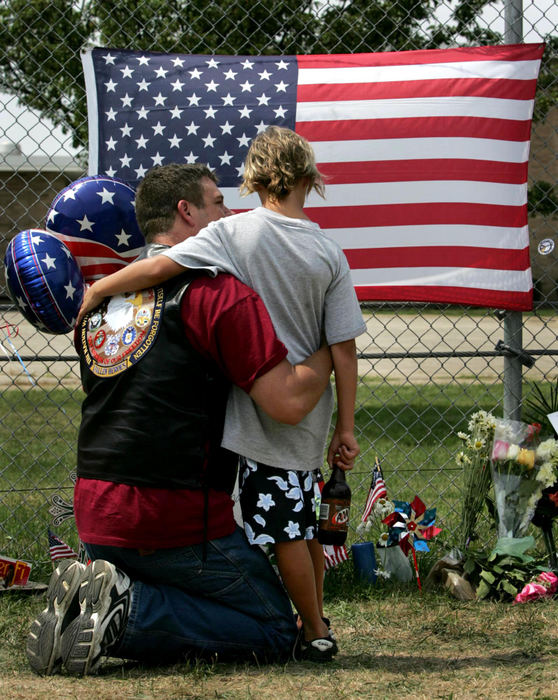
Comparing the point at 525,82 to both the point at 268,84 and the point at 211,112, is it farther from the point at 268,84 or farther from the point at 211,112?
the point at 211,112

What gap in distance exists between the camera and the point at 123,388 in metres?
2.74

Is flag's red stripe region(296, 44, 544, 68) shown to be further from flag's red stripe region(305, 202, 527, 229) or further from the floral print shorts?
the floral print shorts

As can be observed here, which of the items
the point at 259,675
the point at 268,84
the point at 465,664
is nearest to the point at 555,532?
the point at 465,664

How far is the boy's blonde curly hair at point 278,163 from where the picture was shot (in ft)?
9.22

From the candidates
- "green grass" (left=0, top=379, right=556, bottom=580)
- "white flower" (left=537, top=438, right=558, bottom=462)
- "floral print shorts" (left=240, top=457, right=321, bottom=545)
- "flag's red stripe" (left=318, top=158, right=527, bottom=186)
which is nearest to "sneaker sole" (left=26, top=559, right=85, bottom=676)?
"floral print shorts" (left=240, top=457, right=321, bottom=545)

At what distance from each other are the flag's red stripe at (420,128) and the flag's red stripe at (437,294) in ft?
A: 2.23

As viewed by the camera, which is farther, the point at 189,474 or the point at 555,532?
the point at 555,532

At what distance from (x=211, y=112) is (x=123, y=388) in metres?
1.62

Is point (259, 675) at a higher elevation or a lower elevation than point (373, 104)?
lower

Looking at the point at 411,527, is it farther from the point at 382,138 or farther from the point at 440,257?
the point at 382,138

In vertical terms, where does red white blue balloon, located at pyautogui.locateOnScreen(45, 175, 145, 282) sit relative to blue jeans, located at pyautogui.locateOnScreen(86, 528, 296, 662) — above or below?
above

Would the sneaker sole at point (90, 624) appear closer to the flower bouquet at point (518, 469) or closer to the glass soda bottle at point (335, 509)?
the glass soda bottle at point (335, 509)

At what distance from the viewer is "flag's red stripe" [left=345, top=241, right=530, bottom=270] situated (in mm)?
3863

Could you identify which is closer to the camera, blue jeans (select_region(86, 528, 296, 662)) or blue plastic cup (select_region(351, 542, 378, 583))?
blue jeans (select_region(86, 528, 296, 662))
